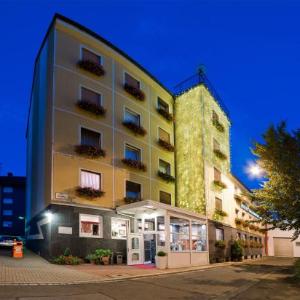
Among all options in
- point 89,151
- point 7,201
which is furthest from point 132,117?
point 7,201

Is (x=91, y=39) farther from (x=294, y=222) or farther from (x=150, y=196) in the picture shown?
(x=294, y=222)

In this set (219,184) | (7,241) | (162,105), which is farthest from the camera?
(162,105)

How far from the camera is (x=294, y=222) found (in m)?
20.0

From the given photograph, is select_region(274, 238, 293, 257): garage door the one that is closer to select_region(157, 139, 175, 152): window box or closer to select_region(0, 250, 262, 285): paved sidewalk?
select_region(157, 139, 175, 152): window box

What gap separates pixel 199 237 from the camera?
92.4 feet

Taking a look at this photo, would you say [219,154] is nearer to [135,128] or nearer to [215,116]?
[215,116]

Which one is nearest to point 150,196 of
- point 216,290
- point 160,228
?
point 160,228

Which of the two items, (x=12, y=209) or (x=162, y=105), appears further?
(x=12, y=209)

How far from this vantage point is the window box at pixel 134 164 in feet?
86.9

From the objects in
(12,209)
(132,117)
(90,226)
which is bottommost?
(90,226)

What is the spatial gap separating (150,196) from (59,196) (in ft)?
29.2

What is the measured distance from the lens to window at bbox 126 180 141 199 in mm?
26803

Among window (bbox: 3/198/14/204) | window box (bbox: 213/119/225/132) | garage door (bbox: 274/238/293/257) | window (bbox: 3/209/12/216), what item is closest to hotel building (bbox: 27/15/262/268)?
window box (bbox: 213/119/225/132)

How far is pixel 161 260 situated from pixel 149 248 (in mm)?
3048
